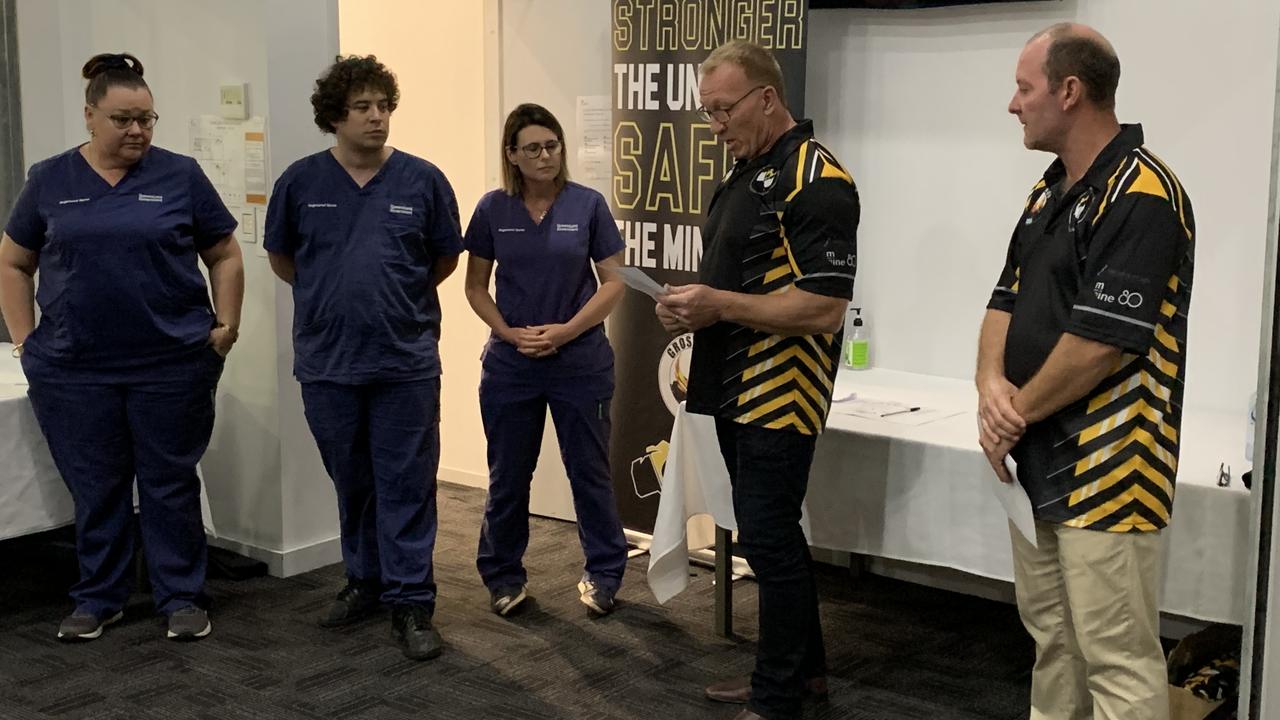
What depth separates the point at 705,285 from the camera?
108 inches

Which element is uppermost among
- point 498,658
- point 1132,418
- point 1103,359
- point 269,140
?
point 269,140

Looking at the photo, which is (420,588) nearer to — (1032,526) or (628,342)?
(628,342)

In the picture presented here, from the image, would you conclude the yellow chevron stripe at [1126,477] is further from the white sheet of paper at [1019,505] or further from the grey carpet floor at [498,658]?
the grey carpet floor at [498,658]

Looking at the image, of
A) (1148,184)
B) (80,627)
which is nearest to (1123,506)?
(1148,184)

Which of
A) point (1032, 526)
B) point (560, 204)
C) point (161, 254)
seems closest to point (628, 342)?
point (560, 204)

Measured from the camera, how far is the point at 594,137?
173 inches

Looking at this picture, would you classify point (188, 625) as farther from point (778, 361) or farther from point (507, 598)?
point (778, 361)

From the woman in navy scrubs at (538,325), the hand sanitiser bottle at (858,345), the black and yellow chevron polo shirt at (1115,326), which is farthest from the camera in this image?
the hand sanitiser bottle at (858,345)

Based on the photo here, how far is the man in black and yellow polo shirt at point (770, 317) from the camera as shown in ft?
8.76

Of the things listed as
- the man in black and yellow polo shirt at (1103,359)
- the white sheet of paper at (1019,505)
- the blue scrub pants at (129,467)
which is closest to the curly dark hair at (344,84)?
the blue scrub pants at (129,467)

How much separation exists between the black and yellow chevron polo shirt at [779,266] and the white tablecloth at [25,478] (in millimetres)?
1979

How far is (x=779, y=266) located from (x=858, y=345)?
1.26m

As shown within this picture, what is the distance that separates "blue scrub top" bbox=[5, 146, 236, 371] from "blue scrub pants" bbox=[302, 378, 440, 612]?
424 mm

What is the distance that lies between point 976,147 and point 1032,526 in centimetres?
164
